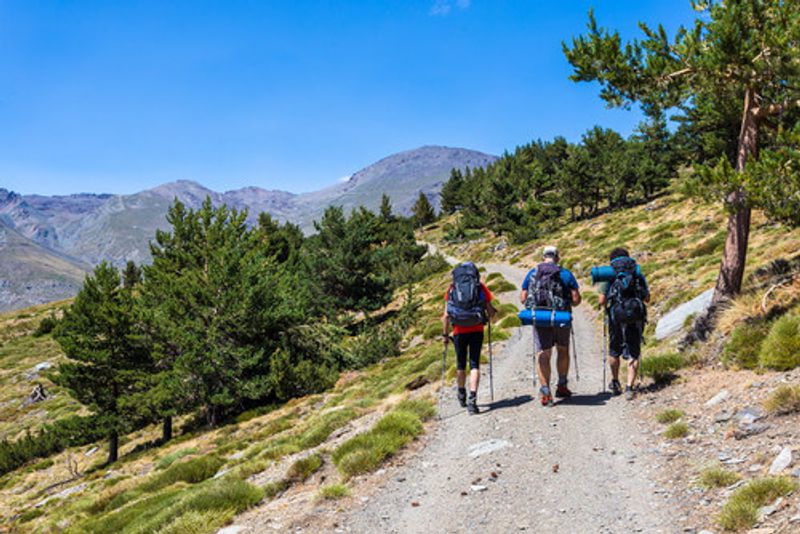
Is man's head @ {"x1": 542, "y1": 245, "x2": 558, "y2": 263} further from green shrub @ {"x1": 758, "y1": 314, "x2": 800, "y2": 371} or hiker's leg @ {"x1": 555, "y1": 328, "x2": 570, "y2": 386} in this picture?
green shrub @ {"x1": 758, "y1": 314, "x2": 800, "y2": 371}

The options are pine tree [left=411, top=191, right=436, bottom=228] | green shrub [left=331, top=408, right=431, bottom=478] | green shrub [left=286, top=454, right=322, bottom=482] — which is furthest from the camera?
pine tree [left=411, top=191, right=436, bottom=228]

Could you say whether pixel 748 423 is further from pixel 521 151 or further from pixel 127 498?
pixel 521 151

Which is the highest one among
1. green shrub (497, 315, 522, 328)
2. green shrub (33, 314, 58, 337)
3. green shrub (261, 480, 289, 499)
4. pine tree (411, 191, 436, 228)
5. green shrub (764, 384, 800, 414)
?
pine tree (411, 191, 436, 228)

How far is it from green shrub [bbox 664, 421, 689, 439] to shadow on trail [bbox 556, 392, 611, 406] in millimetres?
1837

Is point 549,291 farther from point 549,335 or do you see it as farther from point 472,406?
→ point 472,406

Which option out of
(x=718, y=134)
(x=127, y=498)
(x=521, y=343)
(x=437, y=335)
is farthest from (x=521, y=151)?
(x=127, y=498)

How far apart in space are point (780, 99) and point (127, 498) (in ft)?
57.7

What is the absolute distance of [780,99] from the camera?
988 cm

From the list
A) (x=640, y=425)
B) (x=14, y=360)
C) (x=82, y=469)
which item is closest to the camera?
(x=640, y=425)

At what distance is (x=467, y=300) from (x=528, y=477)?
307 cm

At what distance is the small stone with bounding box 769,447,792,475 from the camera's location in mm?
4762

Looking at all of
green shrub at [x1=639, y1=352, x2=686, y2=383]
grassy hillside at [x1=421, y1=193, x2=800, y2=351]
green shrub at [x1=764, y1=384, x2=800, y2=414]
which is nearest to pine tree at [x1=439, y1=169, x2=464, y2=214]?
grassy hillside at [x1=421, y1=193, x2=800, y2=351]

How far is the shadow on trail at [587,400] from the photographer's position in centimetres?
871

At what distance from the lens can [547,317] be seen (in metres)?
8.09
